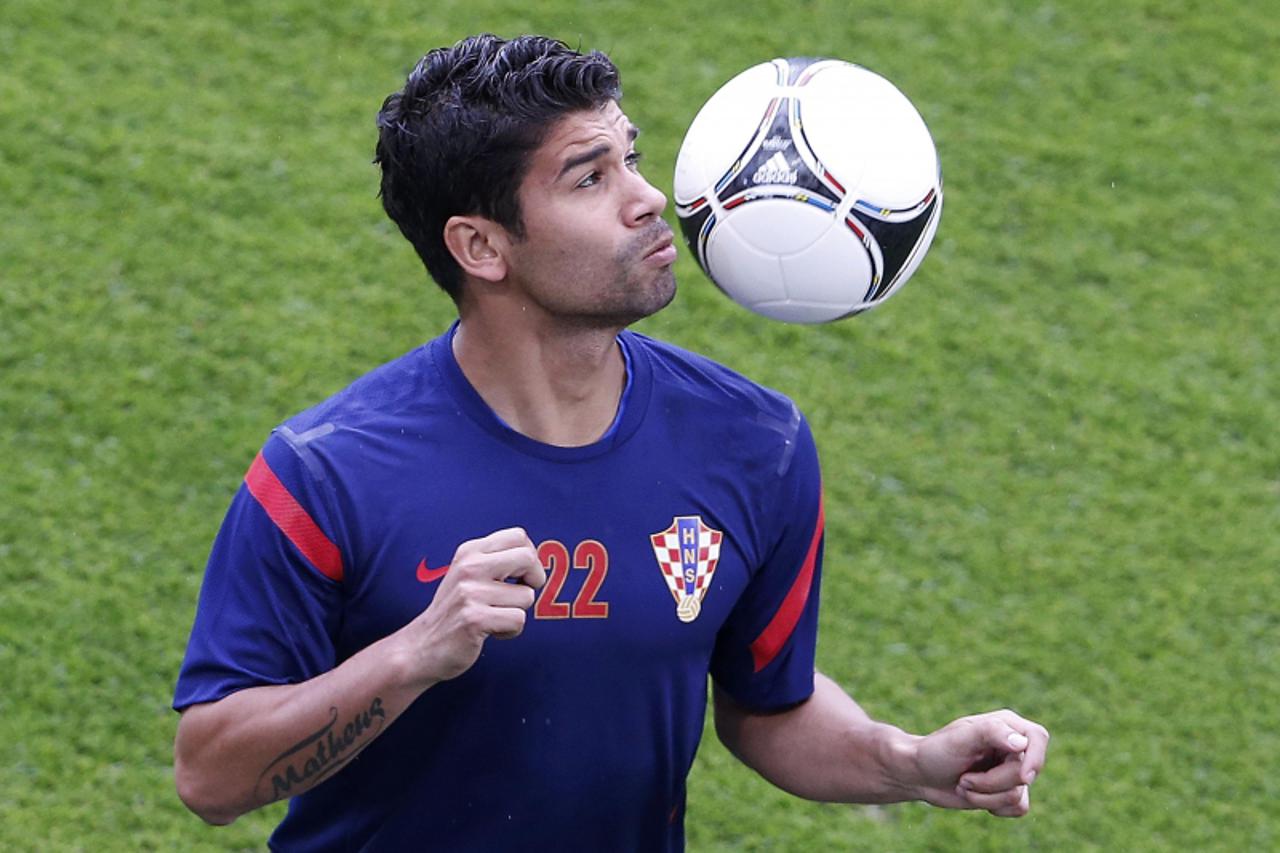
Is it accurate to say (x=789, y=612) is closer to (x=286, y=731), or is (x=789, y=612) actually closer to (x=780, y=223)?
(x=780, y=223)

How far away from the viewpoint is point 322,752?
3197 mm

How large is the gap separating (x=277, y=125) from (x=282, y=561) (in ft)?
14.9

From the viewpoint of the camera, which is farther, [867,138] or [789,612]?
[789,612]

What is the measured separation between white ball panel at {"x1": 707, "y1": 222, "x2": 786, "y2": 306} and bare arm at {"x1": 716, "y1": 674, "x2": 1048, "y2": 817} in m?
0.87

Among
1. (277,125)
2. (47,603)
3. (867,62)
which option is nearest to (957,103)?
(867,62)

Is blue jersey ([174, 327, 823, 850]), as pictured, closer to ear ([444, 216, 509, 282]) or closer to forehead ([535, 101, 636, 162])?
ear ([444, 216, 509, 282])

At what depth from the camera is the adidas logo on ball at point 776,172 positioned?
11.5 ft

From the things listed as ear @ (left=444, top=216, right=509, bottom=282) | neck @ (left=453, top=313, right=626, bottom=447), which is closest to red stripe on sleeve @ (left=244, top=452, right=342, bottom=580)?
neck @ (left=453, top=313, right=626, bottom=447)

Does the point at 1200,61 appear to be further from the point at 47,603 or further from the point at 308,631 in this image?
the point at 308,631

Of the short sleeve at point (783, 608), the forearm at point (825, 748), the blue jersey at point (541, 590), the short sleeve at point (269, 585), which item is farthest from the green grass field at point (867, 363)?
the short sleeve at point (269, 585)

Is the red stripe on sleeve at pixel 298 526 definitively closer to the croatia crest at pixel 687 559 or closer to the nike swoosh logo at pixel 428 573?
the nike swoosh logo at pixel 428 573

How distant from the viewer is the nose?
337 centimetres

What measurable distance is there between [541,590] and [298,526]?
449 millimetres

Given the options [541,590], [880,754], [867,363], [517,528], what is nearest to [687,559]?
[541,590]
